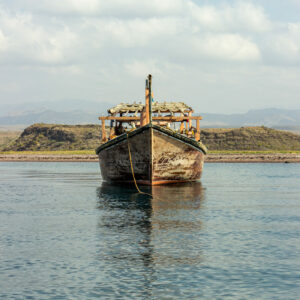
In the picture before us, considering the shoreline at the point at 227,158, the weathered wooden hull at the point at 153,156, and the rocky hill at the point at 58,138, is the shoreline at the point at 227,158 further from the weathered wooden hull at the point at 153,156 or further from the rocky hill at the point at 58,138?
the weathered wooden hull at the point at 153,156

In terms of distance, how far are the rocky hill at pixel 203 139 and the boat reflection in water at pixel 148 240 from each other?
89965 mm

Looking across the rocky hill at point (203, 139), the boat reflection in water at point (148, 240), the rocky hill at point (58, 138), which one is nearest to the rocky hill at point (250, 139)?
the rocky hill at point (203, 139)

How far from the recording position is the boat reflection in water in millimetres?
12812

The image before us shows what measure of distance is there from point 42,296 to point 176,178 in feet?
82.0

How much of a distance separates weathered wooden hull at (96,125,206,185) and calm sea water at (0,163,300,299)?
5531 millimetres

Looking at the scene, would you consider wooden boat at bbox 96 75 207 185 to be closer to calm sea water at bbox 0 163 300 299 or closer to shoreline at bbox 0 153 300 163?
calm sea water at bbox 0 163 300 299

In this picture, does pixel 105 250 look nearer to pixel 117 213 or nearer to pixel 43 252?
pixel 43 252

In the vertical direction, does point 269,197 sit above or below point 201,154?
below

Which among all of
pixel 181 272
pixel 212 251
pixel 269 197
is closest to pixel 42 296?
pixel 181 272

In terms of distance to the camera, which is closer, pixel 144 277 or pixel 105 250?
pixel 144 277

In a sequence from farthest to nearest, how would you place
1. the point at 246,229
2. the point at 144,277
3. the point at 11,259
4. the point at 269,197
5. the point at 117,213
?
the point at 269,197
the point at 117,213
the point at 246,229
the point at 11,259
the point at 144,277

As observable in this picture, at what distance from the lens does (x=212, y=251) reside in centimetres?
1555

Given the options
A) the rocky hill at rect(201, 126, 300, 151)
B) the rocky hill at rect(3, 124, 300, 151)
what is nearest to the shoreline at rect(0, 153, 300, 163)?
the rocky hill at rect(201, 126, 300, 151)

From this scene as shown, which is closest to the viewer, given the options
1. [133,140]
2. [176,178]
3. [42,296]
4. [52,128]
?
[42,296]
